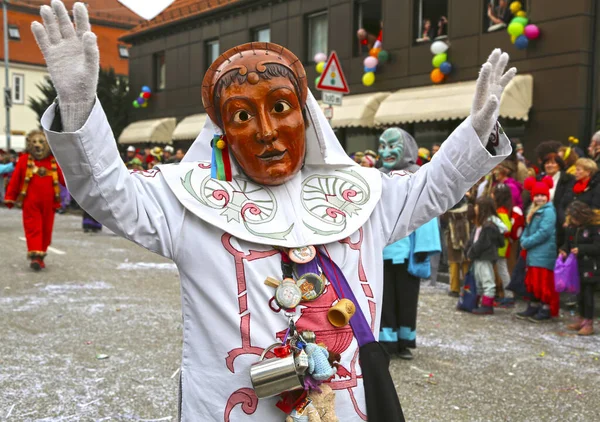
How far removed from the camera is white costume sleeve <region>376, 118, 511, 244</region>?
7.49ft

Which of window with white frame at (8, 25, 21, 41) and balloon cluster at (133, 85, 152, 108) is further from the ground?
window with white frame at (8, 25, 21, 41)

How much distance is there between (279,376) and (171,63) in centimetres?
2160

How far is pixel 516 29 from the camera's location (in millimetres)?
12023

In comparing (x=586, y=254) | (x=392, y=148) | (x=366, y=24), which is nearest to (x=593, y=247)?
(x=586, y=254)

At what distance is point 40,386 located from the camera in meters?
4.39

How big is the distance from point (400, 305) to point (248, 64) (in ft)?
11.5

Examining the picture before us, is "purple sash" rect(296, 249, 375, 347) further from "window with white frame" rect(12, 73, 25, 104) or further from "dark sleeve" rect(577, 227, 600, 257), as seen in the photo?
"window with white frame" rect(12, 73, 25, 104)

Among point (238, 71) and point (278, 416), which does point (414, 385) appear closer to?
point (278, 416)

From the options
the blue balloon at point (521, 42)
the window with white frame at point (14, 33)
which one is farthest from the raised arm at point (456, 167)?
the window with white frame at point (14, 33)

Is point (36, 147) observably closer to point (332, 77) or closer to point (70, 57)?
point (332, 77)

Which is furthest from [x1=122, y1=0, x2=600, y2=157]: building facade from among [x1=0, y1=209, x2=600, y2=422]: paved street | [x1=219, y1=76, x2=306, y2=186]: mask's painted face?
[x1=219, y1=76, x2=306, y2=186]: mask's painted face

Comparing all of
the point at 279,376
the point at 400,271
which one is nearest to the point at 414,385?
the point at 400,271

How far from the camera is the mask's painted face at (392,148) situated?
17.1 feet

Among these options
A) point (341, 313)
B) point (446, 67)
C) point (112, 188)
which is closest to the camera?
point (112, 188)
